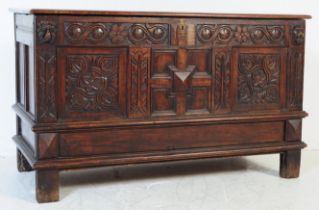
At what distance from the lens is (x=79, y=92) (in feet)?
9.50

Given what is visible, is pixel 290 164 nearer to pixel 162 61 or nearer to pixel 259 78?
pixel 259 78

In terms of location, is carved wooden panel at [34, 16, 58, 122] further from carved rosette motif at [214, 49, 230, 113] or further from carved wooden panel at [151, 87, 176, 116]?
carved rosette motif at [214, 49, 230, 113]

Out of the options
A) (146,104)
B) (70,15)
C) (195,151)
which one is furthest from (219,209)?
(70,15)

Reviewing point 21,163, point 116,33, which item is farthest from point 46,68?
point 21,163

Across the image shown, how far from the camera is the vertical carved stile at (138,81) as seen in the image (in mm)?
2967

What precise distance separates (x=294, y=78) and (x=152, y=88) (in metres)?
0.77

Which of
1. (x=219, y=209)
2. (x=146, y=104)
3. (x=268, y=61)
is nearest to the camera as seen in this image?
(x=219, y=209)

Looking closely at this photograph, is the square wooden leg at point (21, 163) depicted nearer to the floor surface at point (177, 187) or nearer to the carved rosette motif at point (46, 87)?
the floor surface at point (177, 187)

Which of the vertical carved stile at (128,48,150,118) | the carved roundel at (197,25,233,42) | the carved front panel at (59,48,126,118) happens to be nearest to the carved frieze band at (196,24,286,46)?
the carved roundel at (197,25,233,42)

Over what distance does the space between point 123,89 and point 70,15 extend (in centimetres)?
42

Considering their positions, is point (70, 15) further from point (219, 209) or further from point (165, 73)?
point (219, 209)

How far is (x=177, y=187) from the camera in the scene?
312 cm

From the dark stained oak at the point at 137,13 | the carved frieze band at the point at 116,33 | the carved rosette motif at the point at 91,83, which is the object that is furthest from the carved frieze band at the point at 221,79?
the carved rosette motif at the point at 91,83

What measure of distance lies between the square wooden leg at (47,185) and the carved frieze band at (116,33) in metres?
0.60
